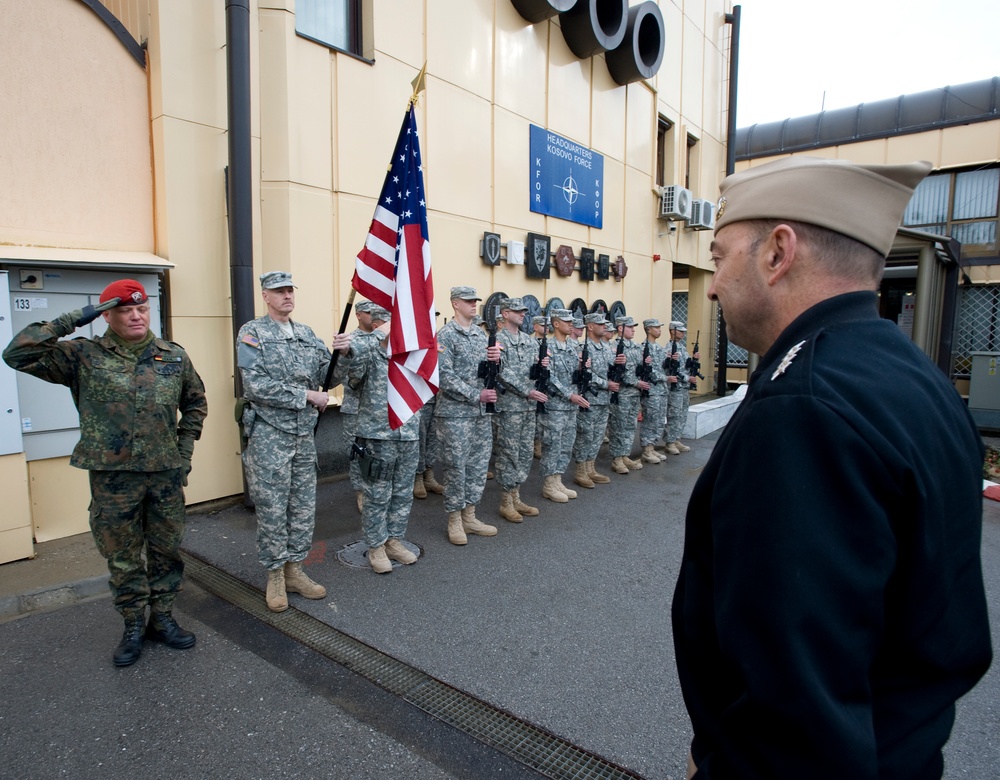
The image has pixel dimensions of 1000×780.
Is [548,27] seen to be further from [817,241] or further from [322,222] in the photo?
[817,241]

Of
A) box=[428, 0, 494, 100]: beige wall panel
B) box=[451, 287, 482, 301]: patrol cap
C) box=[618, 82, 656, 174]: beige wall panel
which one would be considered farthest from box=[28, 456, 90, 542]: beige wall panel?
box=[618, 82, 656, 174]: beige wall panel

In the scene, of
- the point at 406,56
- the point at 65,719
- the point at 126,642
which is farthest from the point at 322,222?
the point at 65,719

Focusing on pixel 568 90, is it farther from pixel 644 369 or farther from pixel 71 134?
pixel 71 134

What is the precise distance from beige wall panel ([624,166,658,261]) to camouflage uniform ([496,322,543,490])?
6047 mm

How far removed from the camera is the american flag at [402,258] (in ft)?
13.1

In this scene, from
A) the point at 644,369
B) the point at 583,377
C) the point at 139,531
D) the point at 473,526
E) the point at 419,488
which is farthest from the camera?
the point at 644,369

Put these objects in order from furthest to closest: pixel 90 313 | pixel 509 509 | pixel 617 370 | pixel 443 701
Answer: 1. pixel 617 370
2. pixel 509 509
3. pixel 90 313
4. pixel 443 701

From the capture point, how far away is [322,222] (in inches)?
241

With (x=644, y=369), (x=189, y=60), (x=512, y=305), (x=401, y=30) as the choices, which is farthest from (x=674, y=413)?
(x=189, y=60)

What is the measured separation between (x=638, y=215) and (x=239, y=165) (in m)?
8.06

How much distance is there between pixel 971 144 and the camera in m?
13.0

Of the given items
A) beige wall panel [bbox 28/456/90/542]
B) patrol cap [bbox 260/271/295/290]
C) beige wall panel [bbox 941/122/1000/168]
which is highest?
beige wall panel [bbox 941/122/1000/168]

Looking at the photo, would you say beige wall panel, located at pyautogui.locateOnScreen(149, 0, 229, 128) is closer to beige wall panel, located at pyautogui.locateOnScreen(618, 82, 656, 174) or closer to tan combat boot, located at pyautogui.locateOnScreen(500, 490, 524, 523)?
tan combat boot, located at pyautogui.locateOnScreen(500, 490, 524, 523)

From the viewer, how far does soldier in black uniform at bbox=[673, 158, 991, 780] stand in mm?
817
